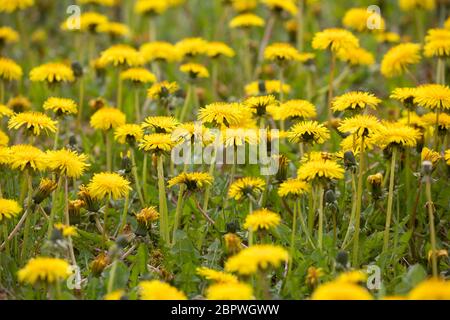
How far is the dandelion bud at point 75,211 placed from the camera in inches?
122

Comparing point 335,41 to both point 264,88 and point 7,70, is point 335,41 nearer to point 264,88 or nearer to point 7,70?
point 264,88

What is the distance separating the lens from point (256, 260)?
2373mm

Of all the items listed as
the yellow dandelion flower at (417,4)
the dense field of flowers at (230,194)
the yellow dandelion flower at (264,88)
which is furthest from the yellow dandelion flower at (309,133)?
the yellow dandelion flower at (417,4)

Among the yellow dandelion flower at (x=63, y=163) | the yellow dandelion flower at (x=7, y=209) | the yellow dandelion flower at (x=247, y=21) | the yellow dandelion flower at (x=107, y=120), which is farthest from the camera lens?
the yellow dandelion flower at (x=247, y=21)

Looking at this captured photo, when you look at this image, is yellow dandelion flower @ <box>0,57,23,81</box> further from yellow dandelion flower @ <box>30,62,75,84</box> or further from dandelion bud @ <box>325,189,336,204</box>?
dandelion bud @ <box>325,189,336,204</box>

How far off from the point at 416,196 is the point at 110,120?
4.65ft

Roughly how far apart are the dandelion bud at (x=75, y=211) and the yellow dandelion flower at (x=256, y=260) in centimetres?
88

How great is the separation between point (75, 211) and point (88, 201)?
0.07m

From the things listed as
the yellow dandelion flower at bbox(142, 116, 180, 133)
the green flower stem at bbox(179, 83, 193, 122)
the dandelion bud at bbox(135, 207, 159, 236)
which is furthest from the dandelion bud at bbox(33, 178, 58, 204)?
the green flower stem at bbox(179, 83, 193, 122)

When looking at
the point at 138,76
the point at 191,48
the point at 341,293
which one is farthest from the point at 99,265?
the point at 191,48

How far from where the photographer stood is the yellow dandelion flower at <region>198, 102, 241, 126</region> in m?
3.12

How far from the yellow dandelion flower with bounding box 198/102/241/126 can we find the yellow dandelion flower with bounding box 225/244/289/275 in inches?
31.7

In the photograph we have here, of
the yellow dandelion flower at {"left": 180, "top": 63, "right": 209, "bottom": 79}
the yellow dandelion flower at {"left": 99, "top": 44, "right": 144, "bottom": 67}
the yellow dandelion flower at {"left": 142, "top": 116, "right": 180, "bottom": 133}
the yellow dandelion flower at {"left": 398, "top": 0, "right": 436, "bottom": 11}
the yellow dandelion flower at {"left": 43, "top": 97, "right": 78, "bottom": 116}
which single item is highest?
the yellow dandelion flower at {"left": 398, "top": 0, "right": 436, "bottom": 11}

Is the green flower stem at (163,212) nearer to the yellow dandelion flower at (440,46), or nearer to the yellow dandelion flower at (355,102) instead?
the yellow dandelion flower at (355,102)
